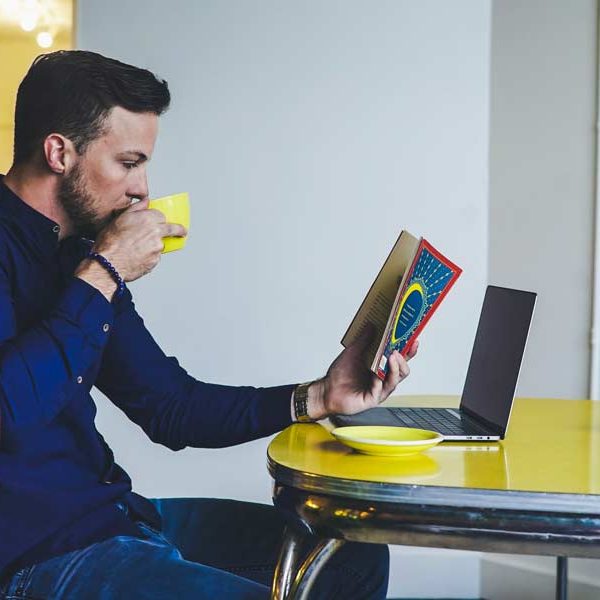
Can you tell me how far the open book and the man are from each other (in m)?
0.04

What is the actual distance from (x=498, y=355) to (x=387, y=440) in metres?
0.33

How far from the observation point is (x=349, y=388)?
1590 millimetres

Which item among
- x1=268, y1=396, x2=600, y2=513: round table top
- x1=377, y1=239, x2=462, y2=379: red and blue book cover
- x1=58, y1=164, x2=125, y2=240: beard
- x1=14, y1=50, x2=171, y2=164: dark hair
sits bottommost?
x1=268, y1=396, x2=600, y2=513: round table top

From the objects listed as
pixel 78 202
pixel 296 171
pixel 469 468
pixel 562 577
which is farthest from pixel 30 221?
pixel 296 171

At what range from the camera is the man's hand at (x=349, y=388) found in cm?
157

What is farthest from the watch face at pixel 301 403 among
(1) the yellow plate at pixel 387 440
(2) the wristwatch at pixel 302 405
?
(1) the yellow plate at pixel 387 440

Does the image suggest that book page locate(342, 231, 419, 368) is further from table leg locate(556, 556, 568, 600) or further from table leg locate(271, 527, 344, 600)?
table leg locate(556, 556, 568, 600)

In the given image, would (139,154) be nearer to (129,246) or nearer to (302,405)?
(129,246)

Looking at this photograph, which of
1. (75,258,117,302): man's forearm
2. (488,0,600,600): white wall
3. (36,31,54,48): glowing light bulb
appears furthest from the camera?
(36,31,54,48): glowing light bulb

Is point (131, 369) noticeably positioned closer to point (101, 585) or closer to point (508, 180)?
point (101, 585)

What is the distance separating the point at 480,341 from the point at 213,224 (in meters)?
1.39

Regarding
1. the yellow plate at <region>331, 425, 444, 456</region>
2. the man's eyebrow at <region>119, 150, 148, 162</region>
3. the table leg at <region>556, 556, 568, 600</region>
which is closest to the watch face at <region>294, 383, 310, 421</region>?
the yellow plate at <region>331, 425, 444, 456</region>

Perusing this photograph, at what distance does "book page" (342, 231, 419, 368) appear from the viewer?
154 cm

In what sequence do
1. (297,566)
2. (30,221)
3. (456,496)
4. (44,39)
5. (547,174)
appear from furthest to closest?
(44,39)
(547,174)
(30,221)
(297,566)
(456,496)
